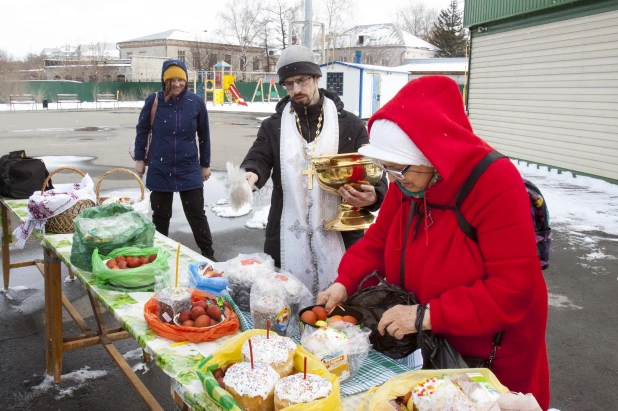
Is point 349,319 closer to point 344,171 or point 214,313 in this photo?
point 214,313

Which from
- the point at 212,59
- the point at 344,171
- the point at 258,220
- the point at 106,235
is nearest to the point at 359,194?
the point at 344,171

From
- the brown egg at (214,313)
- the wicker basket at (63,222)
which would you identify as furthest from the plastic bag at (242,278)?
the wicker basket at (63,222)

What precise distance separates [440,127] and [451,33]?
5604 centimetres

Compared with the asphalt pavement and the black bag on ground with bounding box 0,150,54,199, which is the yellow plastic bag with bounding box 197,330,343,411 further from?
the black bag on ground with bounding box 0,150,54,199

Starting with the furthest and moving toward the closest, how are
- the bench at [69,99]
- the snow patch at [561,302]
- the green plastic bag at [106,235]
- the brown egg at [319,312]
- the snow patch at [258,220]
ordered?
the bench at [69,99] → the snow patch at [258,220] → the snow patch at [561,302] → the green plastic bag at [106,235] → the brown egg at [319,312]

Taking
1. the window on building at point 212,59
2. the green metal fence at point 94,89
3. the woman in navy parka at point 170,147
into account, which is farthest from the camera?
the window on building at point 212,59

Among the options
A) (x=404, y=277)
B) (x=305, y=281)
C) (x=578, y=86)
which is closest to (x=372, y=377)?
(x=404, y=277)

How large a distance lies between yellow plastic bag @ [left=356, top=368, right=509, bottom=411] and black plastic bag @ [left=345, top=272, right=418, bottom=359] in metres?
0.24

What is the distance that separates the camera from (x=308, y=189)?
2945 mm

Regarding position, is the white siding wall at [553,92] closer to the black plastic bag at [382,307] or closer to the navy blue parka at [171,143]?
the navy blue parka at [171,143]

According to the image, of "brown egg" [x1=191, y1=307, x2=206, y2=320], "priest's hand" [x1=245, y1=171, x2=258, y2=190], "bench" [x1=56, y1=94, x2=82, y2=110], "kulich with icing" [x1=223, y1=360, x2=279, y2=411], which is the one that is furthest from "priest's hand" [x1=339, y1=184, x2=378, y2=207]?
"bench" [x1=56, y1=94, x2=82, y2=110]

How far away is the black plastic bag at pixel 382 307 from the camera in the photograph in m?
1.84

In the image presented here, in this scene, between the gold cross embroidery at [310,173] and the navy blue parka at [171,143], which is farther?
the navy blue parka at [171,143]

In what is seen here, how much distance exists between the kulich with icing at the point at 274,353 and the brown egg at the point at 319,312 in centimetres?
23
